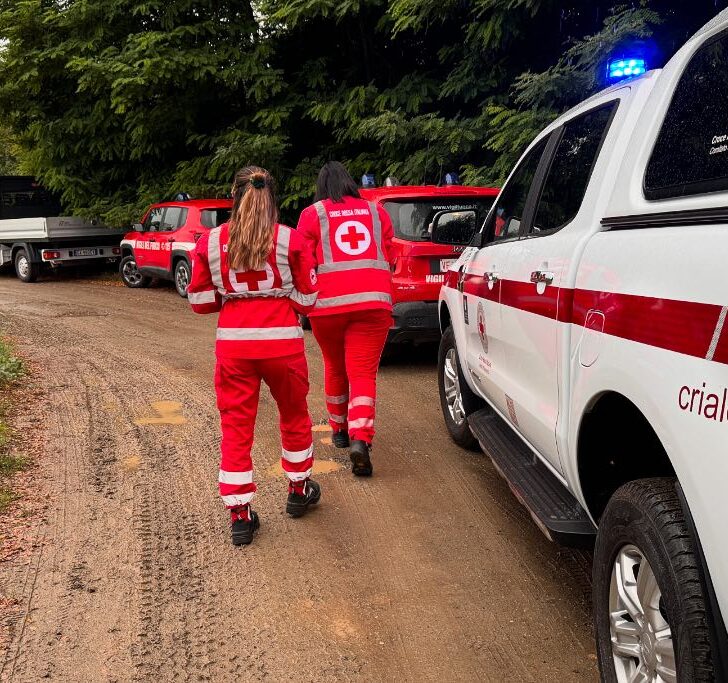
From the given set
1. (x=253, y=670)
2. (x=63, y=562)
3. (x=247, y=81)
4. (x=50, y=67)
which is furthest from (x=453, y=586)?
(x=50, y=67)

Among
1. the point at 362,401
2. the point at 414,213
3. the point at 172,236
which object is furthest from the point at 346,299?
the point at 172,236

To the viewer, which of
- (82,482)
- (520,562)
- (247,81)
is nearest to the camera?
(520,562)

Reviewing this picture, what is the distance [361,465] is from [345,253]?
135cm

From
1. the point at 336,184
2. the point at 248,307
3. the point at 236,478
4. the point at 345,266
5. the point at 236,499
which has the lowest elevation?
the point at 236,499

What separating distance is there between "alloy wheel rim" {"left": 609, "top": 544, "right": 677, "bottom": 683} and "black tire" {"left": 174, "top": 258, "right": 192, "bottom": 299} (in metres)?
12.7

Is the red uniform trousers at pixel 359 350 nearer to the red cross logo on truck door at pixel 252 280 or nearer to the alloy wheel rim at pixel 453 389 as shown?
the alloy wheel rim at pixel 453 389

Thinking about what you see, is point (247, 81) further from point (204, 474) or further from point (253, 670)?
point (253, 670)

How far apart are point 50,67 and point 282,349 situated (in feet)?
48.6

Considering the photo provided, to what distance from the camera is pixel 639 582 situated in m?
2.23

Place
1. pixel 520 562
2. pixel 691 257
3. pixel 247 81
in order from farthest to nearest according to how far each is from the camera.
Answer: pixel 247 81 → pixel 520 562 → pixel 691 257

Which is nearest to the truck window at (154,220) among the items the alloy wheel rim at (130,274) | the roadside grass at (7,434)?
the alloy wheel rim at (130,274)

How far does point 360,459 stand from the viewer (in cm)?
496

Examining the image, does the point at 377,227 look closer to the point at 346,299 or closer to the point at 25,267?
the point at 346,299

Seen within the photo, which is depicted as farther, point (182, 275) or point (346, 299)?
point (182, 275)
